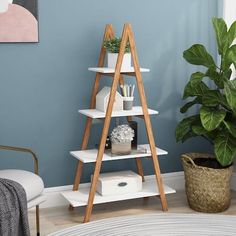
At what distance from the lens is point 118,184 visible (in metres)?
3.68

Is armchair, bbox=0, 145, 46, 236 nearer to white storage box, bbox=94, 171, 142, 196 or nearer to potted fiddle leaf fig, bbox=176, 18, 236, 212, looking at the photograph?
white storage box, bbox=94, 171, 142, 196

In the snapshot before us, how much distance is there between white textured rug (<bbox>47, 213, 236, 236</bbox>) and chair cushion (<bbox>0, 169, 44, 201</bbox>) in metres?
0.46

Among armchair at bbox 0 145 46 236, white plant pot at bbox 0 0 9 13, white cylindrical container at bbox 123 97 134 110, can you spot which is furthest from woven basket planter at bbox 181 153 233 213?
white plant pot at bbox 0 0 9 13

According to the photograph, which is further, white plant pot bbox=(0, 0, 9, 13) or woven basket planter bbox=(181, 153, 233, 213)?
woven basket planter bbox=(181, 153, 233, 213)

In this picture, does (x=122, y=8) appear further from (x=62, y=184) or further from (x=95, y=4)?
(x=62, y=184)

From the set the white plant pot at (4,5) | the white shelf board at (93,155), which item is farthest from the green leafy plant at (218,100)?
the white plant pot at (4,5)

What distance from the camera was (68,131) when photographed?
12.5 feet

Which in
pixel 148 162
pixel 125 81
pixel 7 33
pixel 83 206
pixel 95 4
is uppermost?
pixel 95 4

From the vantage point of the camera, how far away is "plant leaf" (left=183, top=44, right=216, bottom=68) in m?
3.69

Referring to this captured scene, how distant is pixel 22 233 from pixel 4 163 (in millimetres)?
821

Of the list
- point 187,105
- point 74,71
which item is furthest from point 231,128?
point 74,71

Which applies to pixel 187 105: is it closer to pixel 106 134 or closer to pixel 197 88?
pixel 197 88

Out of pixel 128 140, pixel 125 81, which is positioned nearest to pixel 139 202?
pixel 128 140

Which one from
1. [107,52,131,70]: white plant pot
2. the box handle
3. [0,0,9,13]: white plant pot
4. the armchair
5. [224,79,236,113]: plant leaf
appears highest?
[0,0,9,13]: white plant pot
